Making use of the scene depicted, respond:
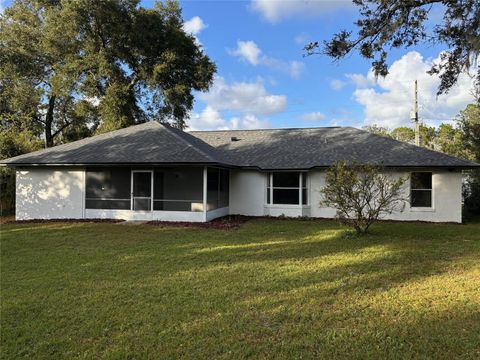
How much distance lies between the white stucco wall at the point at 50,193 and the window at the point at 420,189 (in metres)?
13.6

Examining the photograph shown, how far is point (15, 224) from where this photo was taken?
15320 mm

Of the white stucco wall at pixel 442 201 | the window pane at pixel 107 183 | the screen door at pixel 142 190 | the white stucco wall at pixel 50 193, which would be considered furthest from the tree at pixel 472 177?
the white stucco wall at pixel 50 193

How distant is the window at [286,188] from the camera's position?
690 inches

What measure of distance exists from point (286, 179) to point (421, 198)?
559 cm

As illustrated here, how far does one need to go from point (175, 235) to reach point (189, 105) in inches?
648

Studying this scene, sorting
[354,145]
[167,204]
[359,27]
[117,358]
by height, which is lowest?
[117,358]

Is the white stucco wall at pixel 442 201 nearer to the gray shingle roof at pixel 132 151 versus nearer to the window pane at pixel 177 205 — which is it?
the gray shingle roof at pixel 132 151

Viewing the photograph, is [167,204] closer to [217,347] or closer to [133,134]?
[133,134]

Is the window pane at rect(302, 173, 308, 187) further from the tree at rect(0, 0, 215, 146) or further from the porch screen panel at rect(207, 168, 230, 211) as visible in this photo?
the tree at rect(0, 0, 215, 146)

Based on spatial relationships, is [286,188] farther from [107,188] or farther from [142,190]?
[107,188]

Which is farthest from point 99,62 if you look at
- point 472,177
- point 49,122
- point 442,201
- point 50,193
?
point 472,177

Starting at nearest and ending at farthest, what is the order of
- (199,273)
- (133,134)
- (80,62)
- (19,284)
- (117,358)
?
(117,358) < (19,284) < (199,273) < (133,134) < (80,62)

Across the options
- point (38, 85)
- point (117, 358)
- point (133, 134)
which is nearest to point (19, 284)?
point (117, 358)

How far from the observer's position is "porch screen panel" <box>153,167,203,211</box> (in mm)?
16062
